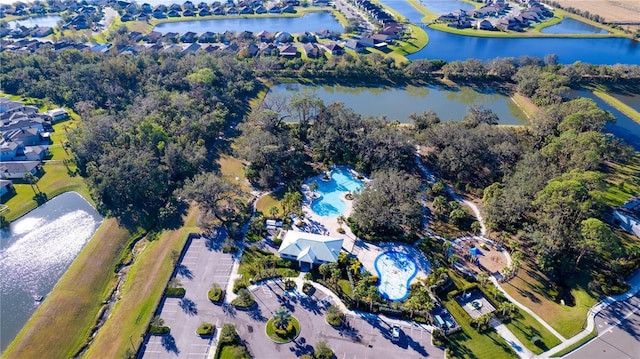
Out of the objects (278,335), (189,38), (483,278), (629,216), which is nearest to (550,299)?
(483,278)

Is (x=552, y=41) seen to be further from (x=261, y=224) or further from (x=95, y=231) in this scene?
(x=95, y=231)

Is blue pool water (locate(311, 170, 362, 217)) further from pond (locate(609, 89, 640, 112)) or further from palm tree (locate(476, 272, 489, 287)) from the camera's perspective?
pond (locate(609, 89, 640, 112))

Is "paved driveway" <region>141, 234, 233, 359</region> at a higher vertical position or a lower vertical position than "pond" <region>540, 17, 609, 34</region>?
lower

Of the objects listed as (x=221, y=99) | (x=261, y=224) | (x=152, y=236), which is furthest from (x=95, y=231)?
(x=221, y=99)

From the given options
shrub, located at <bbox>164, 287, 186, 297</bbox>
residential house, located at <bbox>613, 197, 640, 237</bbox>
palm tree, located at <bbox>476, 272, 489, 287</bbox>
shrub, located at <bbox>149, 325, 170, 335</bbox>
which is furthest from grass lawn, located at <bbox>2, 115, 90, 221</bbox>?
residential house, located at <bbox>613, 197, 640, 237</bbox>

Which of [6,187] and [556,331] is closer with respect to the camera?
[556,331]

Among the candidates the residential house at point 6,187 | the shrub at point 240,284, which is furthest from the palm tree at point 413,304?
the residential house at point 6,187

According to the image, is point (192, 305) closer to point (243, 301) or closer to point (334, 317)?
point (243, 301)
